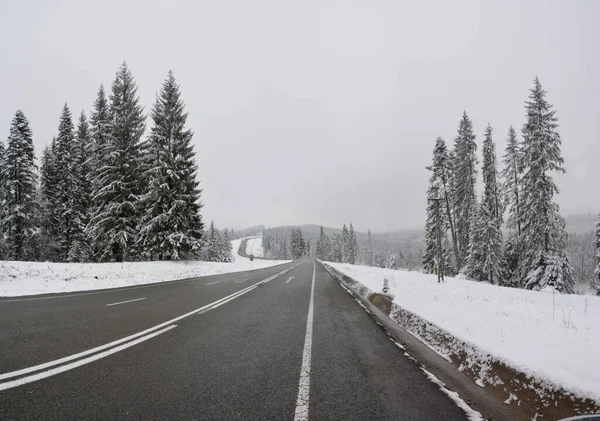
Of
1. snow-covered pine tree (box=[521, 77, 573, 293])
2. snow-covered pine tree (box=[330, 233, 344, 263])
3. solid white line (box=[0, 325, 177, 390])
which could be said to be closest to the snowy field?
solid white line (box=[0, 325, 177, 390])

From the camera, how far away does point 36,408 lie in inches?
112

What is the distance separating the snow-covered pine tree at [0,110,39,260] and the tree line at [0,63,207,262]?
0.23ft

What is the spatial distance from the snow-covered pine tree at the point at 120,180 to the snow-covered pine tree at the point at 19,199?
7.03 m

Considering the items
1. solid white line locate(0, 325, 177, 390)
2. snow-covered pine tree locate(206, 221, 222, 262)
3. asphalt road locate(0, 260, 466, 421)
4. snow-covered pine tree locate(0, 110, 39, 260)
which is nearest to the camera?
asphalt road locate(0, 260, 466, 421)

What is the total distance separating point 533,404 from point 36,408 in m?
4.55

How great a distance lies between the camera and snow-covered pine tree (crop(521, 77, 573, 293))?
2342 cm

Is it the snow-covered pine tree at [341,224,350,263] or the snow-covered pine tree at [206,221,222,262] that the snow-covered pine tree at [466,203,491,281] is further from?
the snow-covered pine tree at [341,224,350,263]

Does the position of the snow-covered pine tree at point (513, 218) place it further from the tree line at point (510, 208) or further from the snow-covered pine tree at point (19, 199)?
the snow-covered pine tree at point (19, 199)

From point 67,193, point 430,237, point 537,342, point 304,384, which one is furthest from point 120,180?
point 430,237

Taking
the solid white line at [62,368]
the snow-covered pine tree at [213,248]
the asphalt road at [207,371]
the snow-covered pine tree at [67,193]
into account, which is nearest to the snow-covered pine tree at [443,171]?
the asphalt road at [207,371]

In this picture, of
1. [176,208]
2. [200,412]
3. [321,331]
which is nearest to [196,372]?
[200,412]

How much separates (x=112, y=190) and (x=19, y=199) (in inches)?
462

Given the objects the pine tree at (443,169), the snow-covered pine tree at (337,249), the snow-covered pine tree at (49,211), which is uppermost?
the pine tree at (443,169)

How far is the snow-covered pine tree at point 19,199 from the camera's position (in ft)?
94.0
